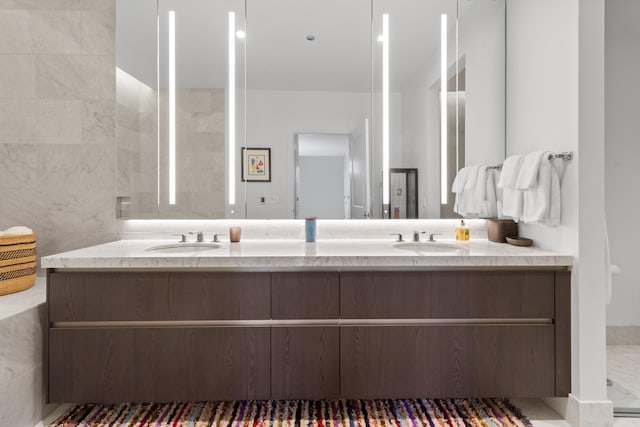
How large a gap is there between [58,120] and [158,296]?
1523 mm

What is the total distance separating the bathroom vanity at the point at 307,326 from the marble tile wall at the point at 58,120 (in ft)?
2.62

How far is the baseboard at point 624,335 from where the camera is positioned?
248cm

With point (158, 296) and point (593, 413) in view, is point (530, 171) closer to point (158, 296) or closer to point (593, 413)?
point (593, 413)

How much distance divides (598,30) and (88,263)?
2.72 m

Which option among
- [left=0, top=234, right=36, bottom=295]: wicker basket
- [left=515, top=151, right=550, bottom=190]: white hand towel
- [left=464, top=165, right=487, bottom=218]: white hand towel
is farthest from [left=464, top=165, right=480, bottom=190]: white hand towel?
[left=0, top=234, right=36, bottom=295]: wicker basket

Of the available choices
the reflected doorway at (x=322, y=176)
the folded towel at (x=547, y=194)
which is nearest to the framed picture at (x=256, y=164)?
the reflected doorway at (x=322, y=176)

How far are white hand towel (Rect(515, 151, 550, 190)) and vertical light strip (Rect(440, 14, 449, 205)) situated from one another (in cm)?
53

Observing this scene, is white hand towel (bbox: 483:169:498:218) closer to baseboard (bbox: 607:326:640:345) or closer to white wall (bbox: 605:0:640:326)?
white wall (bbox: 605:0:640:326)

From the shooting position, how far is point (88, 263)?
1631 mm

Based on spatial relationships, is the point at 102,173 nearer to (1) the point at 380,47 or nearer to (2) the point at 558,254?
(1) the point at 380,47

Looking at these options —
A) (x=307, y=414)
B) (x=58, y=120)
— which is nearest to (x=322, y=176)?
(x=307, y=414)

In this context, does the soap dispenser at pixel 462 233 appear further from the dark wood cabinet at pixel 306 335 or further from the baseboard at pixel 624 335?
the baseboard at pixel 624 335

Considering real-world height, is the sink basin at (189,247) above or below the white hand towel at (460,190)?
below

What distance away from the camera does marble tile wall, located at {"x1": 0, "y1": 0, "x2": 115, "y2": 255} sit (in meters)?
2.24
